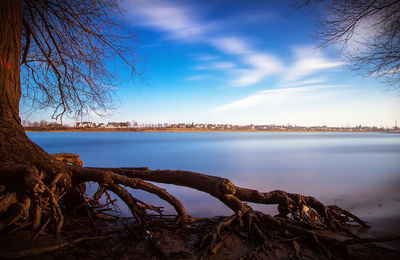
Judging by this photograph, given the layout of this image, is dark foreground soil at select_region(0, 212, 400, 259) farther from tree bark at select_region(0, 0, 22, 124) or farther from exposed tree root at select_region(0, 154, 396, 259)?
tree bark at select_region(0, 0, 22, 124)

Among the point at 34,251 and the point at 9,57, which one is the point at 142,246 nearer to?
the point at 34,251

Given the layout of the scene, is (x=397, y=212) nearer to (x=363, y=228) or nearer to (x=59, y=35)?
(x=363, y=228)

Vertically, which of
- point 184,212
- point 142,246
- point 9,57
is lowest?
point 142,246

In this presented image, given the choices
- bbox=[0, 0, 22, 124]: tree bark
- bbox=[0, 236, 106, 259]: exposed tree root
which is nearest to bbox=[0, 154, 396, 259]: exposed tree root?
bbox=[0, 236, 106, 259]: exposed tree root

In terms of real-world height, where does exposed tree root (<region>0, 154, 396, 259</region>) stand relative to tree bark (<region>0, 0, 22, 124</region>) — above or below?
below

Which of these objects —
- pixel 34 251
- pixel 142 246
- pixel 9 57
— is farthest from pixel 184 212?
pixel 9 57

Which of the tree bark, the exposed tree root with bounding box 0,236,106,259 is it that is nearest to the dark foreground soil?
the exposed tree root with bounding box 0,236,106,259

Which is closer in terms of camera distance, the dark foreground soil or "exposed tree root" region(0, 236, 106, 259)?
"exposed tree root" region(0, 236, 106, 259)

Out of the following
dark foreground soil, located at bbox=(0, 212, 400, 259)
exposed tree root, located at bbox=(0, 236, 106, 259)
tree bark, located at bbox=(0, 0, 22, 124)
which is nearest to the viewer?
exposed tree root, located at bbox=(0, 236, 106, 259)

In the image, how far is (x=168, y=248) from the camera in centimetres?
314

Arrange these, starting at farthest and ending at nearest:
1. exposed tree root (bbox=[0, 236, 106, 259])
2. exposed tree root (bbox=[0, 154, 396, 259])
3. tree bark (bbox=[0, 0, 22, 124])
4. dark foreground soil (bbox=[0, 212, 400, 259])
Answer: tree bark (bbox=[0, 0, 22, 124]) < exposed tree root (bbox=[0, 154, 396, 259]) < dark foreground soil (bbox=[0, 212, 400, 259]) < exposed tree root (bbox=[0, 236, 106, 259])

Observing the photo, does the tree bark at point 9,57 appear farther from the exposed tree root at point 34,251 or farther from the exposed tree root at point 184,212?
the exposed tree root at point 34,251

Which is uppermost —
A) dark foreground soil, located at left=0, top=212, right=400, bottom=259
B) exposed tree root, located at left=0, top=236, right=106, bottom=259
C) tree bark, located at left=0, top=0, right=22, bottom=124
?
tree bark, located at left=0, top=0, right=22, bottom=124

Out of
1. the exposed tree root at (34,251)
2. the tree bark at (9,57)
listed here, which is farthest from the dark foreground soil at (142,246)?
the tree bark at (9,57)
